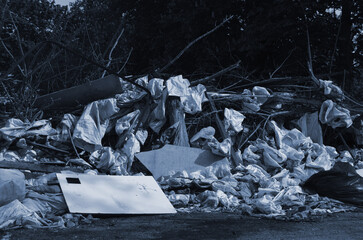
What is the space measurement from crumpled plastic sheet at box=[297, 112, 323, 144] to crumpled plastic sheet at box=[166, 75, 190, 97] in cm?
180

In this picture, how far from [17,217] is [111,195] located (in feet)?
2.89

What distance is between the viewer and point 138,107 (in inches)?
251

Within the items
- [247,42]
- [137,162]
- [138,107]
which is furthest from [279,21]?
[137,162]

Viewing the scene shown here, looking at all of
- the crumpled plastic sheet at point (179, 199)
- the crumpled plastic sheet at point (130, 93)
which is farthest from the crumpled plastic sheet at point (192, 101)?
the crumpled plastic sheet at point (179, 199)

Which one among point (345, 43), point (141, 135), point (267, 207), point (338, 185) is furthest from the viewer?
point (345, 43)

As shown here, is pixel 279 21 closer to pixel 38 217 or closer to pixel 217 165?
pixel 217 165

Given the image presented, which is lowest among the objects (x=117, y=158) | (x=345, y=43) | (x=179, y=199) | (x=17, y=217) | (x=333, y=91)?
(x=179, y=199)

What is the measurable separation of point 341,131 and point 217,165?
2330 millimetres

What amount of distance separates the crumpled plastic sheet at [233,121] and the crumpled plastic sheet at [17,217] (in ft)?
10.6

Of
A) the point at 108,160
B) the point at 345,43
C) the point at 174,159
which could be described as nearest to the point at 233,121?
the point at 174,159

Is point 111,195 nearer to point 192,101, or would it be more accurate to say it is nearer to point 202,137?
point 202,137

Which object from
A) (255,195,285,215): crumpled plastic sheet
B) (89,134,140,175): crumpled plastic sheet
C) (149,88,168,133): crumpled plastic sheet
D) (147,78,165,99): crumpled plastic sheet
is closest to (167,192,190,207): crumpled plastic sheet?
(255,195,285,215): crumpled plastic sheet

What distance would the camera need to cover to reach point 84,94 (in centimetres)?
621

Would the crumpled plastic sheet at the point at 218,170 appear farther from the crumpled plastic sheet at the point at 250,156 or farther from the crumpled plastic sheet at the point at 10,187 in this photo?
the crumpled plastic sheet at the point at 10,187
